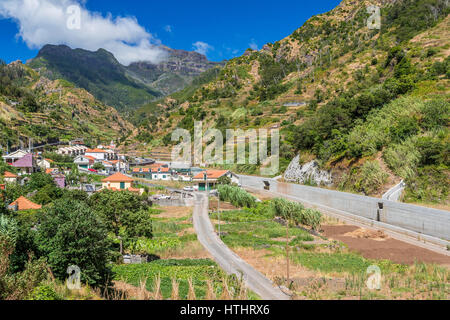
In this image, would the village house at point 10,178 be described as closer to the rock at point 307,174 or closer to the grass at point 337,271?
the grass at point 337,271

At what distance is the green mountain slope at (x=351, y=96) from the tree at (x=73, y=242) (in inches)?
1058

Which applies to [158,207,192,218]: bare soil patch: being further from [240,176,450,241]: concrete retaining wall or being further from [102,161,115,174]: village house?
[102,161,115,174]: village house

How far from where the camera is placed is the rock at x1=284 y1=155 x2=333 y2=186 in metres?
42.3

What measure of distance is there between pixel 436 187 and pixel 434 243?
7701 mm

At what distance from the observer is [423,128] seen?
3381cm

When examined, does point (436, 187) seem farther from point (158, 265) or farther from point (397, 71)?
point (397, 71)

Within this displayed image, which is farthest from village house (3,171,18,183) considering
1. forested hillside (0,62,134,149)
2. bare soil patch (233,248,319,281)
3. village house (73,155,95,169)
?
bare soil patch (233,248,319,281)

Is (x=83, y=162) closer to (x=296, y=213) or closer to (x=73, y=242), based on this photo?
(x=296, y=213)

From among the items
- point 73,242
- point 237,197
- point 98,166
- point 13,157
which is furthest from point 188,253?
point 98,166

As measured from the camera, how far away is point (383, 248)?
22.4m

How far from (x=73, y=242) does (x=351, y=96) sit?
183 ft

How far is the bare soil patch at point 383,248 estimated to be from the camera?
1955cm
